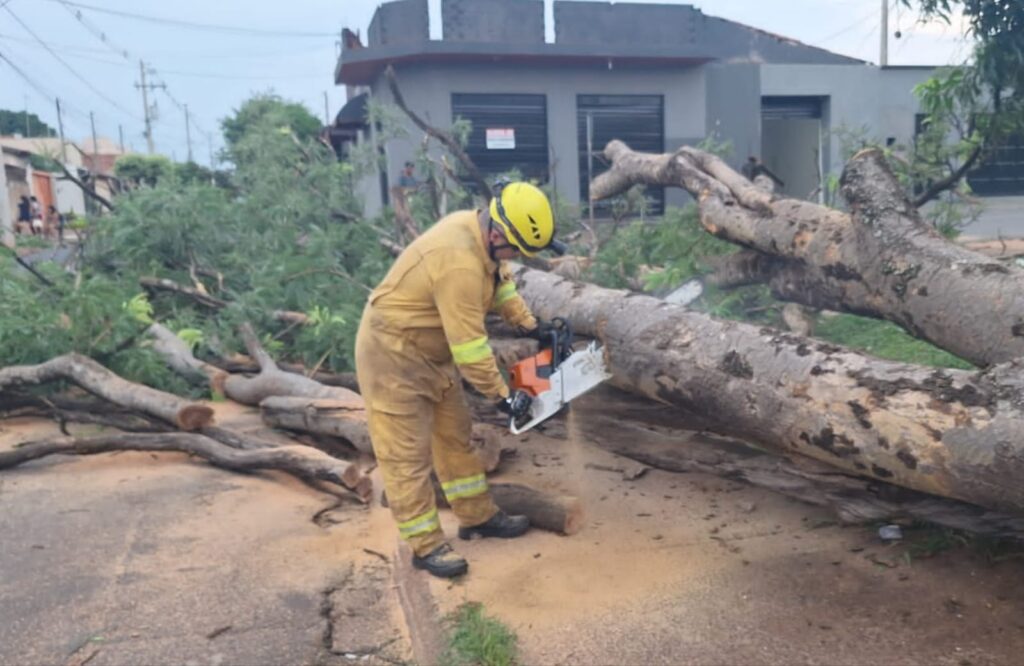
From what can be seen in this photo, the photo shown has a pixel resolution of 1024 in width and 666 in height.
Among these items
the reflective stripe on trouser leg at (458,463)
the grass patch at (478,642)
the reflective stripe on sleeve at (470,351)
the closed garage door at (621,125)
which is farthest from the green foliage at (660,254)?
the closed garage door at (621,125)

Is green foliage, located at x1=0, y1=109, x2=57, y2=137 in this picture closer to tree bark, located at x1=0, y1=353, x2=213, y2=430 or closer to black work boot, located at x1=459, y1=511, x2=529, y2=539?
tree bark, located at x1=0, y1=353, x2=213, y2=430

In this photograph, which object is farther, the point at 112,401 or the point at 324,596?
the point at 112,401

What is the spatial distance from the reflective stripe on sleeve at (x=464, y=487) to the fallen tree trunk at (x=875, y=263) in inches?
76.9

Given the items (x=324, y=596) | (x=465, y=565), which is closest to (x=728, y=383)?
(x=465, y=565)

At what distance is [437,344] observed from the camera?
11.4ft

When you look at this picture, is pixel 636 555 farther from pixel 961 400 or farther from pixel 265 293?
pixel 265 293

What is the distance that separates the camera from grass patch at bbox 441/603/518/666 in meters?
2.63

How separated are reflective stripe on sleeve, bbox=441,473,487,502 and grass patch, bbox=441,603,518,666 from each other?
0.79 meters

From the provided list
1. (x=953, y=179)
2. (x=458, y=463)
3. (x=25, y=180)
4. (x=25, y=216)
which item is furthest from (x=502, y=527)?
(x=25, y=180)

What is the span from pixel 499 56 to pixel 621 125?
2.91 m

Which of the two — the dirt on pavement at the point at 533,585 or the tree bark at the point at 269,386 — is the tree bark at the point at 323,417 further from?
the dirt on pavement at the point at 533,585

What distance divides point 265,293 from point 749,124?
12814mm

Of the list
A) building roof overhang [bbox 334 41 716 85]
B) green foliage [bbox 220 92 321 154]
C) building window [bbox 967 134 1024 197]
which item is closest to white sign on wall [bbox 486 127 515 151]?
building roof overhang [bbox 334 41 716 85]

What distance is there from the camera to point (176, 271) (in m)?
7.94
